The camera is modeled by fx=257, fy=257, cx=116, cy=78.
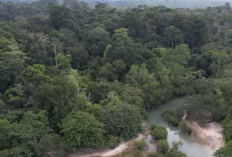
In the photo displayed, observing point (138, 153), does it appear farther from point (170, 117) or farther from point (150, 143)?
point (170, 117)

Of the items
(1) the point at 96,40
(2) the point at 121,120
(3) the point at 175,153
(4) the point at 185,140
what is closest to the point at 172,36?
(1) the point at 96,40

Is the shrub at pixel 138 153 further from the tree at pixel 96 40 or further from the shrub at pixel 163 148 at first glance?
the tree at pixel 96 40

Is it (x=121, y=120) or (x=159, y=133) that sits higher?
(x=121, y=120)

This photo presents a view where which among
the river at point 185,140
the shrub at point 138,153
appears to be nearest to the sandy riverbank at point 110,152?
the shrub at point 138,153

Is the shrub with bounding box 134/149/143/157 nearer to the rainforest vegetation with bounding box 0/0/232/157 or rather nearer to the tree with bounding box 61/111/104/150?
the rainforest vegetation with bounding box 0/0/232/157

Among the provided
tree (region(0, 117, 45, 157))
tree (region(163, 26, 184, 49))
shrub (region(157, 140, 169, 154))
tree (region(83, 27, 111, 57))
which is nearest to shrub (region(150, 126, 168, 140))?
shrub (region(157, 140, 169, 154))
